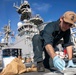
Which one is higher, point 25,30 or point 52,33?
point 25,30

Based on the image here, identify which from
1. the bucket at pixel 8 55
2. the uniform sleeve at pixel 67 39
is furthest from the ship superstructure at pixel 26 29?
the uniform sleeve at pixel 67 39

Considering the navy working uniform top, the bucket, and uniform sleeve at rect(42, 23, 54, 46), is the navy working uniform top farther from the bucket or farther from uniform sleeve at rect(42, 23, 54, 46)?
the bucket

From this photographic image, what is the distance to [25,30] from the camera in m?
44.4

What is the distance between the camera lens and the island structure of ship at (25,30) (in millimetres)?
41406

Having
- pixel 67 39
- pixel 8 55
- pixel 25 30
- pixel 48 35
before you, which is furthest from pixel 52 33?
pixel 25 30

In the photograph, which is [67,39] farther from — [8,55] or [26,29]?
[26,29]

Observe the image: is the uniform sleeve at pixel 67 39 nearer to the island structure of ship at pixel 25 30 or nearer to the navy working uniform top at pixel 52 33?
the navy working uniform top at pixel 52 33

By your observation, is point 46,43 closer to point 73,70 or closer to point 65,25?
point 65,25

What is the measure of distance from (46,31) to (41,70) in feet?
2.34

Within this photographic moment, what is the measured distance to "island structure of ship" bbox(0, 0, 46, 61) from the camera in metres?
41.4

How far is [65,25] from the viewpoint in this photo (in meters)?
2.74

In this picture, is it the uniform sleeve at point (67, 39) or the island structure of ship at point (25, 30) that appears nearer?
the uniform sleeve at point (67, 39)

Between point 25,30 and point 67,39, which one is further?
point 25,30

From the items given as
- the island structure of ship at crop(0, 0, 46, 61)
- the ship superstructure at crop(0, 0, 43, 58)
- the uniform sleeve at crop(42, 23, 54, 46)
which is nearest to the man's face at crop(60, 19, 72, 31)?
the uniform sleeve at crop(42, 23, 54, 46)
